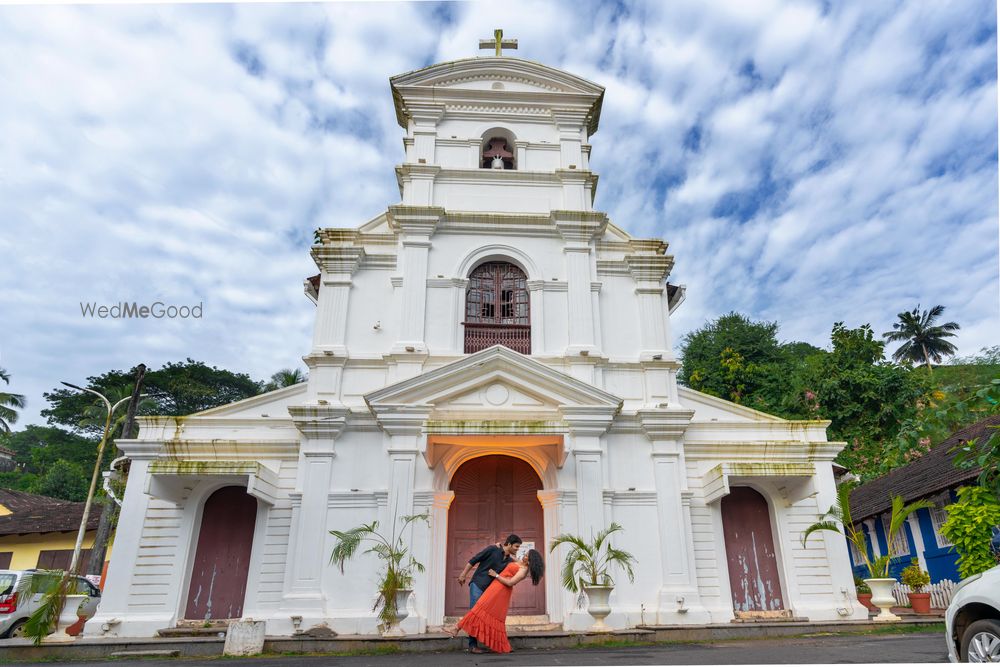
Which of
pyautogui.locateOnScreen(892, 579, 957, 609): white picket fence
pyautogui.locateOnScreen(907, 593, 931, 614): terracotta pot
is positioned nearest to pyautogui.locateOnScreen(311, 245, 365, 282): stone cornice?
pyautogui.locateOnScreen(907, 593, 931, 614): terracotta pot

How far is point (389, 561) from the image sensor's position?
10430mm

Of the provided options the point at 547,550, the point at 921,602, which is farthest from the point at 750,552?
the point at 547,550

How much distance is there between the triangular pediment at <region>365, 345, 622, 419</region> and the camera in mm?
11266

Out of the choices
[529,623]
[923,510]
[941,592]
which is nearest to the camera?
[529,623]

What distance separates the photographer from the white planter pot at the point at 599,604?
9.73 meters

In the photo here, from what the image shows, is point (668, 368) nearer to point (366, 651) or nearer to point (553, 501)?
point (553, 501)

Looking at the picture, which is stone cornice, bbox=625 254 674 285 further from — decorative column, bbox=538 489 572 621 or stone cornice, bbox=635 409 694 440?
decorative column, bbox=538 489 572 621

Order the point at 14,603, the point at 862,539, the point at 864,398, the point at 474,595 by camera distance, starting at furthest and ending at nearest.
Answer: the point at 864,398 → the point at 14,603 → the point at 862,539 → the point at 474,595

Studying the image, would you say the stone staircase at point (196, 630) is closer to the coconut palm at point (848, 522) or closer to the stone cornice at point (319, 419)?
the stone cornice at point (319, 419)

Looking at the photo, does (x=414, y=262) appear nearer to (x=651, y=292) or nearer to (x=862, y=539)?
(x=651, y=292)

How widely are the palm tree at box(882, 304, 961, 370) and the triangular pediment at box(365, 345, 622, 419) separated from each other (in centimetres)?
4235

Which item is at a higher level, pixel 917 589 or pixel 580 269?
pixel 580 269

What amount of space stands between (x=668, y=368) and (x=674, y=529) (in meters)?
3.06

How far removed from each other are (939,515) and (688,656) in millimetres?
11068
